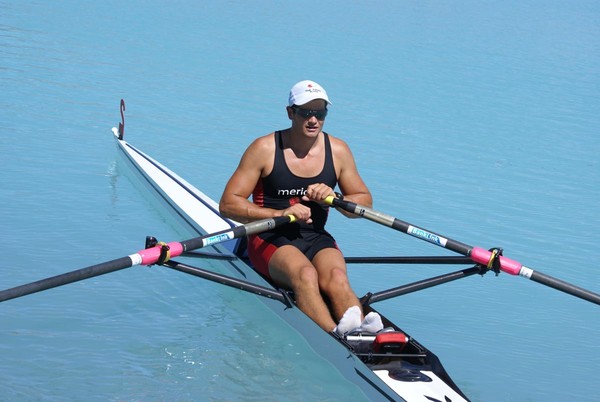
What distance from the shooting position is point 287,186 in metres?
6.22

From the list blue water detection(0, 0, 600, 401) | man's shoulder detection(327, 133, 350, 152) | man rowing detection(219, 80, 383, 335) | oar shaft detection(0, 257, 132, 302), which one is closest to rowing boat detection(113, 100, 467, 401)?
man rowing detection(219, 80, 383, 335)

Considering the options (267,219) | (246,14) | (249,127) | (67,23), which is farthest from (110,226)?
(246,14)

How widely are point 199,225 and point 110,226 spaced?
92 centimetres

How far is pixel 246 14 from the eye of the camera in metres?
21.7

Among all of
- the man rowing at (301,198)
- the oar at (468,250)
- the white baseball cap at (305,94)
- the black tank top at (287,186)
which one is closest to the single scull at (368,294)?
the oar at (468,250)

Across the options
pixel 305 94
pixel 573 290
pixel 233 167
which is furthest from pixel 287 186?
pixel 233 167

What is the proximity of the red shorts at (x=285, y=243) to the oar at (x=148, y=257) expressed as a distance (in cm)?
25

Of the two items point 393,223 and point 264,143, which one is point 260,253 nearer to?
point 264,143

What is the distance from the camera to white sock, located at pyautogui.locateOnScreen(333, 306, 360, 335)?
5520 millimetres

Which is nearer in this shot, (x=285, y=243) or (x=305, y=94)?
(x=305, y=94)

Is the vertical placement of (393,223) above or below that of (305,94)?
below

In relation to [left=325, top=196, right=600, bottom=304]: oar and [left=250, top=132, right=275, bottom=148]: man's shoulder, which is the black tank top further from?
[left=325, top=196, right=600, bottom=304]: oar

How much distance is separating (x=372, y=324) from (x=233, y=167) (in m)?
5.22

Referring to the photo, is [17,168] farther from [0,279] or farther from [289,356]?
[289,356]
